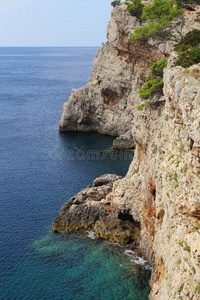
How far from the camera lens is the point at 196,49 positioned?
3272 centimetres

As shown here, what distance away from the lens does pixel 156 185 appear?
102 ft

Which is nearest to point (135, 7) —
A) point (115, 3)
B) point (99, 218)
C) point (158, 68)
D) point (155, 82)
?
point (115, 3)

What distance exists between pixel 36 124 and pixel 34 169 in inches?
1343

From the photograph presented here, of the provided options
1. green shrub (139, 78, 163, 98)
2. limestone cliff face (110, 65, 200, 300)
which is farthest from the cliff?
green shrub (139, 78, 163, 98)

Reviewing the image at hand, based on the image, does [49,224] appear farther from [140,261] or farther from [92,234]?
[140,261]

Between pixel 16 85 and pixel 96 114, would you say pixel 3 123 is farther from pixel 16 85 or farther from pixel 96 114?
pixel 16 85

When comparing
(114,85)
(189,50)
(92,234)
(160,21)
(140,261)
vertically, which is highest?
(160,21)

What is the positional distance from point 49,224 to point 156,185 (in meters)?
21.6

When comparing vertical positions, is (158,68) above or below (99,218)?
above

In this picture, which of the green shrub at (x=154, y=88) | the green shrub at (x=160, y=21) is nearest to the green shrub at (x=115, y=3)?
the green shrub at (x=160, y=21)

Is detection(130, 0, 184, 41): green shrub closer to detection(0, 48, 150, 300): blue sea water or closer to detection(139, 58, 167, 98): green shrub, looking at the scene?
detection(139, 58, 167, 98): green shrub

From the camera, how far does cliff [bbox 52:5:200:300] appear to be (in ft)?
72.1

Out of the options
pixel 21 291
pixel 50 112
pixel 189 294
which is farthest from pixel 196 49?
pixel 50 112

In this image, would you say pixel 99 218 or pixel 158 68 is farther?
pixel 99 218
